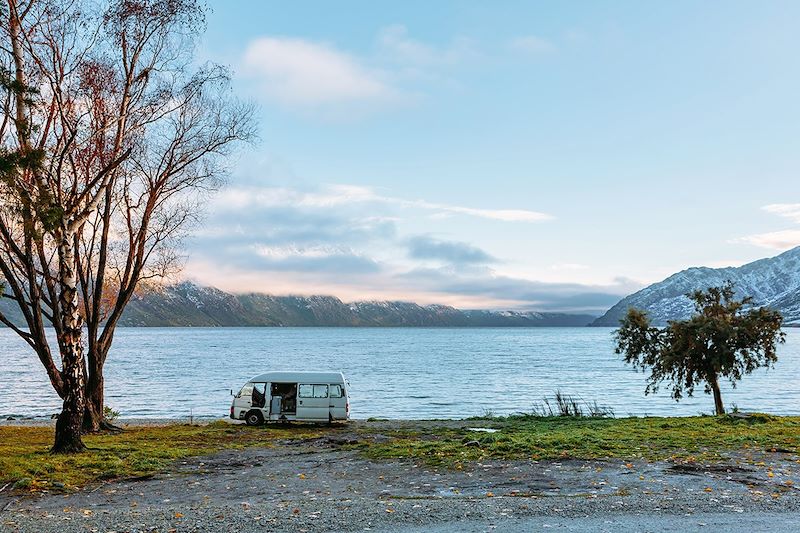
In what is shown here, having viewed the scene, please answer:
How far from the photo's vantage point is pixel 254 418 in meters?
31.8

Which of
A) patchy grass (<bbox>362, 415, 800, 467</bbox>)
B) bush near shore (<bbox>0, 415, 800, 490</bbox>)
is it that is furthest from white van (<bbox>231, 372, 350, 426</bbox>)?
patchy grass (<bbox>362, 415, 800, 467</bbox>)

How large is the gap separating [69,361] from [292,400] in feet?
46.0

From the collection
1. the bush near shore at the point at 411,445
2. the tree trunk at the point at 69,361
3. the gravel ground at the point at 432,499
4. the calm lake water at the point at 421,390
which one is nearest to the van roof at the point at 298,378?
the bush near shore at the point at 411,445

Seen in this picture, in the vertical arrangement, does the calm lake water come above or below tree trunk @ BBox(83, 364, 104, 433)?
below

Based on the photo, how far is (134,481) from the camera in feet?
49.3

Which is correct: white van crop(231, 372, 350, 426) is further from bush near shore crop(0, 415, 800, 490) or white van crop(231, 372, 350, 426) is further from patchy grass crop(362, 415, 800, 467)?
patchy grass crop(362, 415, 800, 467)

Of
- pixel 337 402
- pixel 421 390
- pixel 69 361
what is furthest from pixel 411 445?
pixel 421 390

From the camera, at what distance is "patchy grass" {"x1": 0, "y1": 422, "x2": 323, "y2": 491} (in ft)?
49.1

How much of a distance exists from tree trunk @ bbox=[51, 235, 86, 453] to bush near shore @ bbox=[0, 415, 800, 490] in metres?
0.59

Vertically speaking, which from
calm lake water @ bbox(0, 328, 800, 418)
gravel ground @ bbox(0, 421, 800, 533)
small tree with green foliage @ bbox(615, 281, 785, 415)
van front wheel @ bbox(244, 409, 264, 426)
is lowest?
calm lake water @ bbox(0, 328, 800, 418)

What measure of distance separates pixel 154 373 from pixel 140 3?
80699 millimetres

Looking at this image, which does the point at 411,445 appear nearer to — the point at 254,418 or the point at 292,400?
the point at 292,400

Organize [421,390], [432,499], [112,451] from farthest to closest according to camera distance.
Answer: [421,390] < [112,451] < [432,499]

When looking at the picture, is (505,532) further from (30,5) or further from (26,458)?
(30,5)
